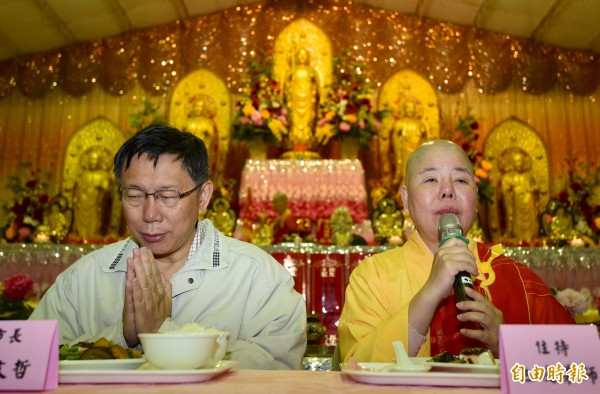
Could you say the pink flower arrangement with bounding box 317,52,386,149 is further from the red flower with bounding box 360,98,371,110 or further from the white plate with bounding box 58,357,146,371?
the white plate with bounding box 58,357,146,371

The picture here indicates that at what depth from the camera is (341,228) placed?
461cm

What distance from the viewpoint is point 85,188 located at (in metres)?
7.18

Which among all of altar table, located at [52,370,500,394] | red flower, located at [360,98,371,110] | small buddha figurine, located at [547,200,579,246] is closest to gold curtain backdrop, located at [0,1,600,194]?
red flower, located at [360,98,371,110]

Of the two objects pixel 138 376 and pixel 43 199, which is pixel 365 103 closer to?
pixel 43 199

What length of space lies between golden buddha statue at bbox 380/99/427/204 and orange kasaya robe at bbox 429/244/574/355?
539 centimetres

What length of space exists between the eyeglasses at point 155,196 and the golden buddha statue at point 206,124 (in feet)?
18.1

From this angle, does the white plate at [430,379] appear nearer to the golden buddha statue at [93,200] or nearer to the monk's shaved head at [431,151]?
the monk's shaved head at [431,151]

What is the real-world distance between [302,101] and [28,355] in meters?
6.03

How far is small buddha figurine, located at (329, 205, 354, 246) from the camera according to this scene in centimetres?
451

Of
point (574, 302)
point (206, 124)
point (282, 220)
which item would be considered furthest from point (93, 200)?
point (574, 302)

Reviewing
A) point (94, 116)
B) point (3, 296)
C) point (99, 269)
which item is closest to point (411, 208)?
point (99, 269)

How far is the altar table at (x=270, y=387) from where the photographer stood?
0.83 metres

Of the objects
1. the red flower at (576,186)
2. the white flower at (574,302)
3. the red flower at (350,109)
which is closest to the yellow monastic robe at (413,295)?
the white flower at (574,302)

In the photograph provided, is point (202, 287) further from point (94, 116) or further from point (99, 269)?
point (94, 116)
